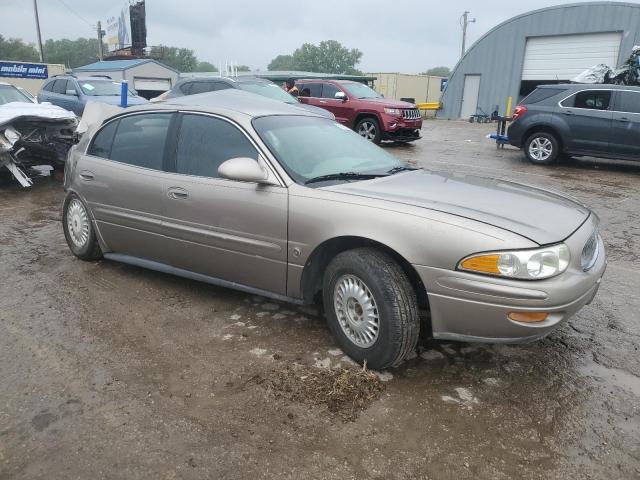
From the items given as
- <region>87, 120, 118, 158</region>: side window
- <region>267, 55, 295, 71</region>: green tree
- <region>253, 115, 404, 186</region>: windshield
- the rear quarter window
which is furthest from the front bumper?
<region>267, 55, 295, 71</region>: green tree

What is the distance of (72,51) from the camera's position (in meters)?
107

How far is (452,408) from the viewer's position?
8.96ft

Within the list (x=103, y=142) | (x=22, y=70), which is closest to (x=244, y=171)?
Answer: (x=103, y=142)

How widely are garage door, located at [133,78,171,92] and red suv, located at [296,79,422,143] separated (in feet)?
77.1

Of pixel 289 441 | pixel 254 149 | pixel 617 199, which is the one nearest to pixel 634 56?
pixel 617 199

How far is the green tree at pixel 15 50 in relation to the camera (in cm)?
7775

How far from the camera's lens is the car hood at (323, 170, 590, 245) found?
2791 mm

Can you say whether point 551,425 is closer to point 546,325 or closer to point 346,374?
point 546,325

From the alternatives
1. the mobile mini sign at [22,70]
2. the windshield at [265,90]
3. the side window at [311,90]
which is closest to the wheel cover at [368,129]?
the side window at [311,90]

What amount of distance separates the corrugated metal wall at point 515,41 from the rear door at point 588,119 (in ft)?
45.1

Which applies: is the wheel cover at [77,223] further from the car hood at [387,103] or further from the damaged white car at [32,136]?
the car hood at [387,103]

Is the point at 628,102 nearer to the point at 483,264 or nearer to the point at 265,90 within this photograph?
the point at 265,90

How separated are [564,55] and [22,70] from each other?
28890 millimetres

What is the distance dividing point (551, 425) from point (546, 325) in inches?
19.4
